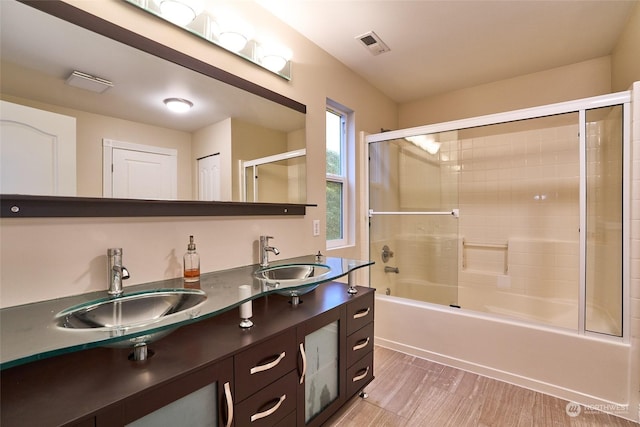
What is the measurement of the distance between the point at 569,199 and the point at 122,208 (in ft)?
10.8

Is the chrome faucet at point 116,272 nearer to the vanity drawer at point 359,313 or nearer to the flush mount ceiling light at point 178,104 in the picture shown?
the flush mount ceiling light at point 178,104

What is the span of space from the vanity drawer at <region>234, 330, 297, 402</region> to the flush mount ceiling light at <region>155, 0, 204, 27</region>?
1.46 meters

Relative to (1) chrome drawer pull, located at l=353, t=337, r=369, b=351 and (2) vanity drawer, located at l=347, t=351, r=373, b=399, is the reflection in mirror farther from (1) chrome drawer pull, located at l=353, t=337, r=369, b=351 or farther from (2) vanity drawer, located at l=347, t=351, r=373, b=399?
(2) vanity drawer, located at l=347, t=351, r=373, b=399

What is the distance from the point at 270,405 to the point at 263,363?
182 mm

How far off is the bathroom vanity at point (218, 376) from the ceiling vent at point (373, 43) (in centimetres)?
178

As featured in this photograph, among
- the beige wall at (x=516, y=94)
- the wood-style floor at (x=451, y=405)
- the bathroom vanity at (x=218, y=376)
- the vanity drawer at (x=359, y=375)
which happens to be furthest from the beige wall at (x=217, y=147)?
the beige wall at (x=516, y=94)

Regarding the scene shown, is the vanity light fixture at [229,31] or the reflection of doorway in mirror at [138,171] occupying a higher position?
the vanity light fixture at [229,31]

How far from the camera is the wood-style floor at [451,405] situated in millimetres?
1632

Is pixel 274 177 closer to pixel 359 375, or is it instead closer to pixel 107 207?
pixel 107 207

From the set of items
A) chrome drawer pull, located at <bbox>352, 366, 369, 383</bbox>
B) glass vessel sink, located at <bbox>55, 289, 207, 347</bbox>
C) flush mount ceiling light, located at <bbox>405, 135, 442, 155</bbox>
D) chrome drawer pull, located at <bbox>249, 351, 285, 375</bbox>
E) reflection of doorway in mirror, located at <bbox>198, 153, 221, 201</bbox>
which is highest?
flush mount ceiling light, located at <bbox>405, 135, 442, 155</bbox>

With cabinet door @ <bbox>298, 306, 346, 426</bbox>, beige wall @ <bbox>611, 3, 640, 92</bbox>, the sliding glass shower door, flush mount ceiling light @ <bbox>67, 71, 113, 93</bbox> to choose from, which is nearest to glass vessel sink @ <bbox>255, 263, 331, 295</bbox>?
cabinet door @ <bbox>298, 306, 346, 426</bbox>

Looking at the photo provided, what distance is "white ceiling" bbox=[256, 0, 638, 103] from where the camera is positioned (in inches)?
71.4

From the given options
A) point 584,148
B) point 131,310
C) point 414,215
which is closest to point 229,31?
point 131,310

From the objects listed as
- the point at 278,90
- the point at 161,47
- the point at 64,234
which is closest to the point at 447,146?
the point at 278,90
